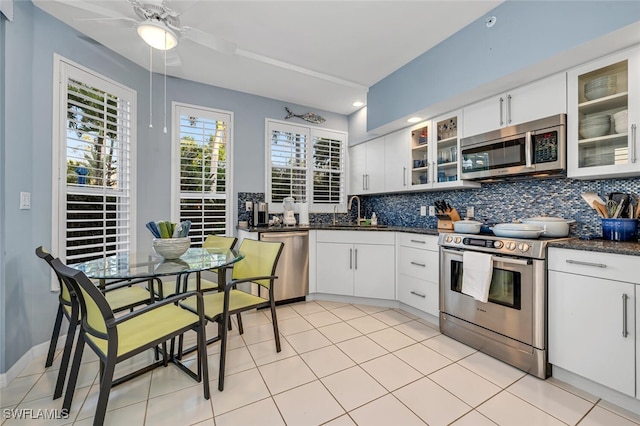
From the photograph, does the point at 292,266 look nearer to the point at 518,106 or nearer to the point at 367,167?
the point at 367,167

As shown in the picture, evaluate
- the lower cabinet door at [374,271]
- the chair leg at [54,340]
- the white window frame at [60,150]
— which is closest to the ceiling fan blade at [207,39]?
the white window frame at [60,150]

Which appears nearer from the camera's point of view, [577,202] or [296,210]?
[577,202]

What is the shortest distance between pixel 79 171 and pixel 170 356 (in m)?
1.78

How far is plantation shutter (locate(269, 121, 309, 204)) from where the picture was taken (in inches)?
152

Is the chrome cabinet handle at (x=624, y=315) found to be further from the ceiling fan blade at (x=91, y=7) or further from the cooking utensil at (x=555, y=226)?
the ceiling fan blade at (x=91, y=7)

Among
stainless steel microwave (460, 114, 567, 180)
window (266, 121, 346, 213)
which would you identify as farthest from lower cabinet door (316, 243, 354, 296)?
stainless steel microwave (460, 114, 567, 180)

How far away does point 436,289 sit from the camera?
2672mm

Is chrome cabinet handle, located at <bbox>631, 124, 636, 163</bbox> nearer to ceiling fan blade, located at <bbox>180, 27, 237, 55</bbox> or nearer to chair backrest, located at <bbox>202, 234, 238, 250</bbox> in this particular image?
ceiling fan blade, located at <bbox>180, 27, 237, 55</bbox>

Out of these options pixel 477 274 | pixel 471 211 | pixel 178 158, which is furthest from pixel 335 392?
pixel 178 158

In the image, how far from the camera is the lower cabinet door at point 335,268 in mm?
3340

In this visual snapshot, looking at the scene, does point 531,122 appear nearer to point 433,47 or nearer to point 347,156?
point 433,47

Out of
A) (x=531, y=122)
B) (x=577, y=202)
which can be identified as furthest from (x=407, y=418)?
(x=531, y=122)

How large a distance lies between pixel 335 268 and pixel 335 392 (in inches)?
67.6

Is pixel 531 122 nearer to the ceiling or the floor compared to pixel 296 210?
nearer to the ceiling
